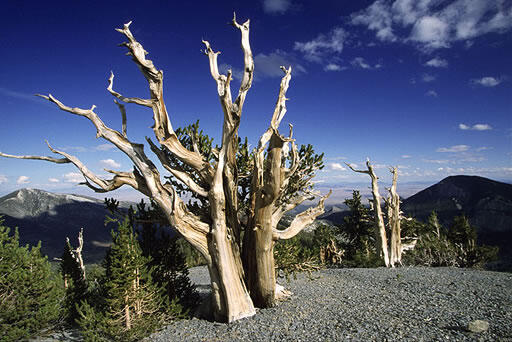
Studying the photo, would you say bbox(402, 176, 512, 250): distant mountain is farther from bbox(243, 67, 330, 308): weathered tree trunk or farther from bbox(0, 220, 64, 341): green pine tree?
bbox(0, 220, 64, 341): green pine tree

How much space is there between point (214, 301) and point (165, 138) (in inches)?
196

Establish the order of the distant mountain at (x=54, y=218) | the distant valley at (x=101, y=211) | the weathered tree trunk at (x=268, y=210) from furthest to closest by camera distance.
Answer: the distant mountain at (x=54, y=218) → the distant valley at (x=101, y=211) → the weathered tree trunk at (x=268, y=210)

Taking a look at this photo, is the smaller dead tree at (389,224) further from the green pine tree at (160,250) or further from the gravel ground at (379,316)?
the green pine tree at (160,250)

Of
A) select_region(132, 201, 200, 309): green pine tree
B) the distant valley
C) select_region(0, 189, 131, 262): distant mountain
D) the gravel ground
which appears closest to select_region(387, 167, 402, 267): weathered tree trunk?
the gravel ground

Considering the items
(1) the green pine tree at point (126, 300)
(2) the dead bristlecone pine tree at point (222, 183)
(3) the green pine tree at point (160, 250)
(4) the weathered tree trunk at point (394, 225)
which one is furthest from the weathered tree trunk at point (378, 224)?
(1) the green pine tree at point (126, 300)

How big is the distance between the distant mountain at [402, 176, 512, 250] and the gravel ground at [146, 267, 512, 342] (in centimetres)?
7835

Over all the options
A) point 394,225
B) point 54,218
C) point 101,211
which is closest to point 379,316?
point 394,225

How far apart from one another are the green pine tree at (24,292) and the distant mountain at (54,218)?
488ft

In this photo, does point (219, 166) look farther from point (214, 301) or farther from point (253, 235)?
point (214, 301)

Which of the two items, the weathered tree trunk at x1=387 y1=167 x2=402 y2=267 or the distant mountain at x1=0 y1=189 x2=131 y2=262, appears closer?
the weathered tree trunk at x1=387 y1=167 x2=402 y2=267

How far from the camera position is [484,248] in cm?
1667

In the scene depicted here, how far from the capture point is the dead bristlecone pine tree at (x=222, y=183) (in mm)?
6617

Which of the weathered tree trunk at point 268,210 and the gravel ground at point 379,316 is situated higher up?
the weathered tree trunk at point 268,210

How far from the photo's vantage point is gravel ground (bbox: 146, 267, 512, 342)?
5.71 meters
